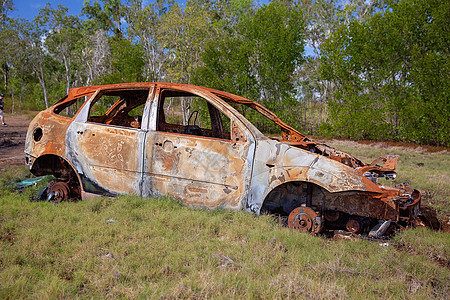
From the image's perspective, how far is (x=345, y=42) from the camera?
17000 mm

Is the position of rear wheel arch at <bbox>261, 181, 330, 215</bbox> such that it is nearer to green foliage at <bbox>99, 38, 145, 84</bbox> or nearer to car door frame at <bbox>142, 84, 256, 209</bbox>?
car door frame at <bbox>142, 84, 256, 209</bbox>

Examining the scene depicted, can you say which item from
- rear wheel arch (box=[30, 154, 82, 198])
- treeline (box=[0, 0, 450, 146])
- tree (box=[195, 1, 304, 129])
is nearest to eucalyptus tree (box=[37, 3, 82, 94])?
treeline (box=[0, 0, 450, 146])

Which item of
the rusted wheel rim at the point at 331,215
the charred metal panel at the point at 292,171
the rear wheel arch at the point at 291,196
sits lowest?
the rusted wheel rim at the point at 331,215

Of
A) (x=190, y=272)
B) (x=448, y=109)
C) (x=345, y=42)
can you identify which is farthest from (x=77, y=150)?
(x=345, y=42)

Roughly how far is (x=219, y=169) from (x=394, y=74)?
14.7 metres

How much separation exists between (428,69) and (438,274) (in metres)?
13.7

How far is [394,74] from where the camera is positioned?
611 inches

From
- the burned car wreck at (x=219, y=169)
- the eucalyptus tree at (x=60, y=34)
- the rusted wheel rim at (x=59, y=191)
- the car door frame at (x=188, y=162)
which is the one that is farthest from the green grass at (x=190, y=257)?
the eucalyptus tree at (x=60, y=34)

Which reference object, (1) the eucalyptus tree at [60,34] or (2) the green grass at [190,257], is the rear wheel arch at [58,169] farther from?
(1) the eucalyptus tree at [60,34]

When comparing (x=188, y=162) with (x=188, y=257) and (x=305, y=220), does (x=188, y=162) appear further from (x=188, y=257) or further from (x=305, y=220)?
(x=305, y=220)

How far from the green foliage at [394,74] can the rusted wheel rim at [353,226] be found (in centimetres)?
1238

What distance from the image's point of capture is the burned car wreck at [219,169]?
12.0 ft

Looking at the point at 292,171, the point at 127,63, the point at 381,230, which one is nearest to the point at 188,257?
the point at 292,171

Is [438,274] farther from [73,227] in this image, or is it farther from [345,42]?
[345,42]
